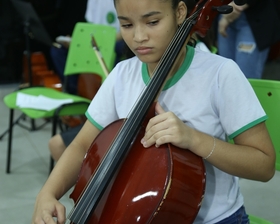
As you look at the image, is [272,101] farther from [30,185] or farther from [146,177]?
[30,185]

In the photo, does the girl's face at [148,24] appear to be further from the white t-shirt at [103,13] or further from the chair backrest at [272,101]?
the white t-shirt at [103,13]

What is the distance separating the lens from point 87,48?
97.0 inches

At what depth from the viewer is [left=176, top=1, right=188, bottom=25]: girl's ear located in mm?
919

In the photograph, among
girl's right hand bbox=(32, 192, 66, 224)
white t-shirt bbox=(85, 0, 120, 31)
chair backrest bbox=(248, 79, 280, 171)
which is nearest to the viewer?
girl's right hand bbox=(32, 192, 66, 224)

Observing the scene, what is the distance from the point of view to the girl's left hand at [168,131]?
2.70 feet

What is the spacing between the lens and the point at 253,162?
867 mm

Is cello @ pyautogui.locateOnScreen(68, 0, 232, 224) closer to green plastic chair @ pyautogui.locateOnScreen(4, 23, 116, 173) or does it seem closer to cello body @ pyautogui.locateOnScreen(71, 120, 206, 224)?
cello body @ pyautogui.locateOnScreen(71, 120, 206, 224)

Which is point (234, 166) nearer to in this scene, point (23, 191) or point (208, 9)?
point (208, 9)

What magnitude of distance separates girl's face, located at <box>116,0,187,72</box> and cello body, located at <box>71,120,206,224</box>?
0.57 ft

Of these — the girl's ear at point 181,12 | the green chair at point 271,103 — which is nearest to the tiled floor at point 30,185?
the green chair at point 271,103

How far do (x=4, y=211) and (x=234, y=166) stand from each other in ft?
4.73

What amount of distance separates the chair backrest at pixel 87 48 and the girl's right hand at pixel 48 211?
4.75 feet

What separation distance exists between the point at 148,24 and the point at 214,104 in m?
0.21

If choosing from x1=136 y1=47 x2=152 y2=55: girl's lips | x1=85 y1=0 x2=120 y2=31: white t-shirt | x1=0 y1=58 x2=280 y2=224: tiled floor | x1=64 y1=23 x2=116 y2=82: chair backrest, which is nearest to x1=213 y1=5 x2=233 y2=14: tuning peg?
x1=136 y1=47 x2=152 y2=55: girl's lips
